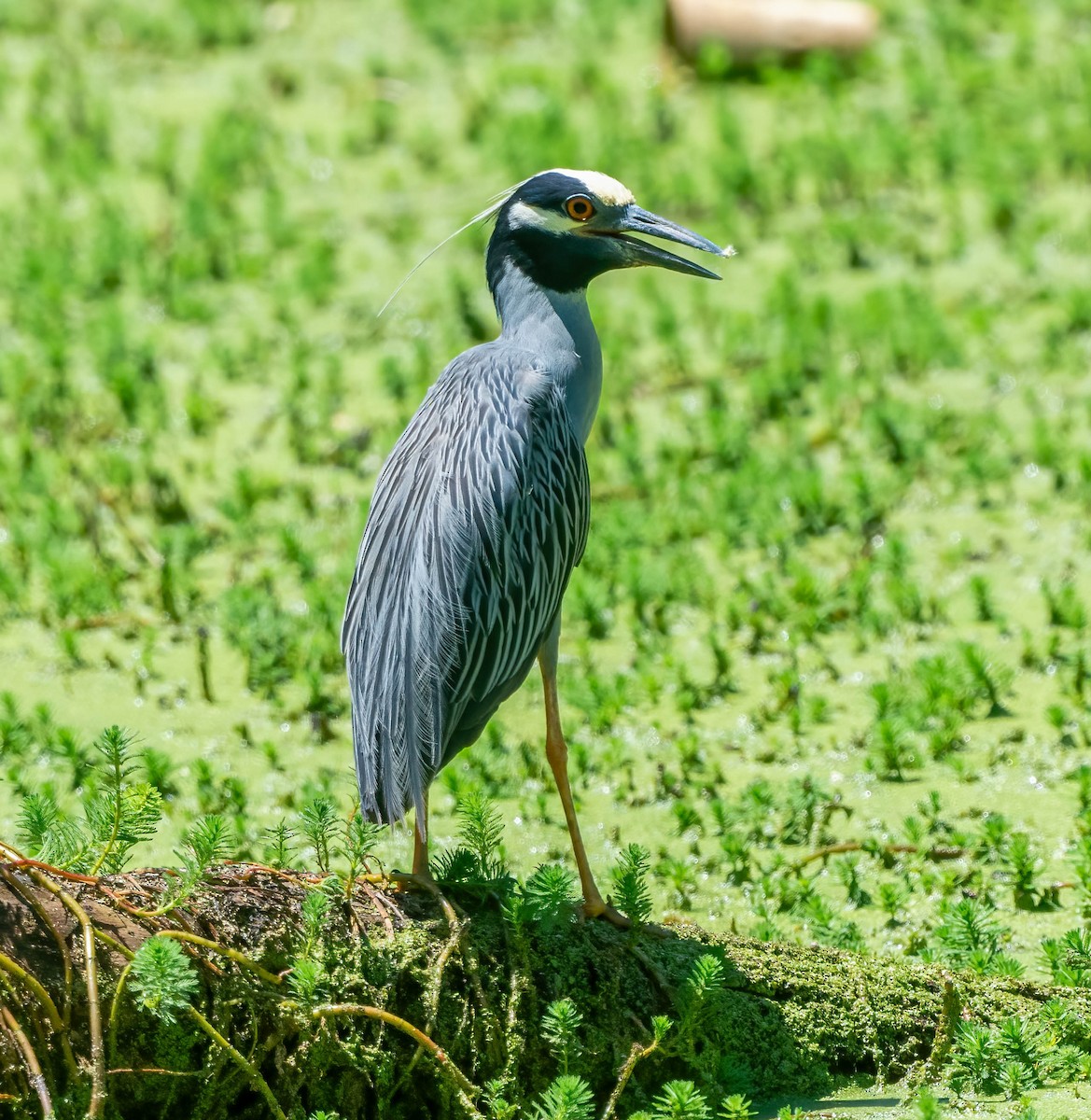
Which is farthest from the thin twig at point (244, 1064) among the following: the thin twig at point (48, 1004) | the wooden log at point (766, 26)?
the wooden log at point (766, 26)

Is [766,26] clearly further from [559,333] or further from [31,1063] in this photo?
[31,1063]

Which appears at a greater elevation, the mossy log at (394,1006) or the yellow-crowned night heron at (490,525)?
the yellow-crowned night heron at (490,525)

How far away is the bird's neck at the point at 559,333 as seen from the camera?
14.5ft

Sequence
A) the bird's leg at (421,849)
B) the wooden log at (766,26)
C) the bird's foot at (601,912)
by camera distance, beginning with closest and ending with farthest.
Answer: the bird's leg at (421,849) < the bird's foot at (601,912) < the wooden log at (766,26)

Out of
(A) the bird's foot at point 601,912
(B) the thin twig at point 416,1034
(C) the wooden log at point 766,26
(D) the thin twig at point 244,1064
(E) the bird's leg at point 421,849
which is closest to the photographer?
(D) the thin twig at point 244,1064

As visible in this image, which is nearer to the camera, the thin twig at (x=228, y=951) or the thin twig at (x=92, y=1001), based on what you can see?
the thin twig at (x=92, y=1001)

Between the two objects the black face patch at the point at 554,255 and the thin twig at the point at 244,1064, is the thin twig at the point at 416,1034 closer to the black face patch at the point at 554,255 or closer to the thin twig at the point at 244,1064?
the thin twig at the point at 244,1064

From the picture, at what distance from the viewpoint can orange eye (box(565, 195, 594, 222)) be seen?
14.6ft

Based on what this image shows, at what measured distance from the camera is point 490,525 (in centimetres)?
399

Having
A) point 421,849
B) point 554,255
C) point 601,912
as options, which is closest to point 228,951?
point 421,849

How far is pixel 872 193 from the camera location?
9.08m

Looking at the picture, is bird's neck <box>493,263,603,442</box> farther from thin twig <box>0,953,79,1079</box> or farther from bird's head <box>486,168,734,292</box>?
thin twig <box>0,953,79,1079</box>

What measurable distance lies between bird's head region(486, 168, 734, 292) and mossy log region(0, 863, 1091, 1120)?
1.75 metres

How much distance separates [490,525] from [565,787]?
27.5 inches
